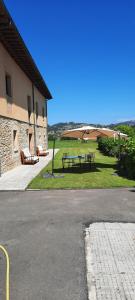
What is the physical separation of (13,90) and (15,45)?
8.88ft

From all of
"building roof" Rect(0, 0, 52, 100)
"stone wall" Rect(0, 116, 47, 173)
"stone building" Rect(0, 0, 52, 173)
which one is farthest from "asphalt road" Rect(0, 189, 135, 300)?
"building roof" Rect(0, 0, 52, 100)

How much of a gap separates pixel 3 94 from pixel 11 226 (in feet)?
32.0

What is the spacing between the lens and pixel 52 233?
6.67 metres

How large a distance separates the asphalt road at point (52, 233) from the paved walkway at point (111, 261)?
0.16 metres

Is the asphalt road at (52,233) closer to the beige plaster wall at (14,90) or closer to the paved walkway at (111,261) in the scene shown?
the paved walkway at (111,261)

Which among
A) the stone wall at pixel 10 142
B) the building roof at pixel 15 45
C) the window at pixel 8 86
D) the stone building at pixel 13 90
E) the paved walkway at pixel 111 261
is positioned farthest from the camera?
the window at pixel 8 86

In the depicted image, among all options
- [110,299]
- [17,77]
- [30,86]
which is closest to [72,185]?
[110,299]

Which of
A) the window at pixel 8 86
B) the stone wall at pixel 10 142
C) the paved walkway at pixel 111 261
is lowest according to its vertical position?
the paved walkway at pixel 111 261

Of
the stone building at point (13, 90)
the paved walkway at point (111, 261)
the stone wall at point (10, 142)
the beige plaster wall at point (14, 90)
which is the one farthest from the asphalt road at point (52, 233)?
the beige plaster wall at point (14, 90)

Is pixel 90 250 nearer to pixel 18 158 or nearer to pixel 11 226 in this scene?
pixel 11 226

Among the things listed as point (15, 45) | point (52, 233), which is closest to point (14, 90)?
point (15, 45)

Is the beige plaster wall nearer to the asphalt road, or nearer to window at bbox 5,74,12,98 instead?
window at bbox 5,74,12,98

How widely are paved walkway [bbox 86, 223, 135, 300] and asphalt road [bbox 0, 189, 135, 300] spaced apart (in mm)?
158

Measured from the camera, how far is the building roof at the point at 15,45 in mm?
12859
